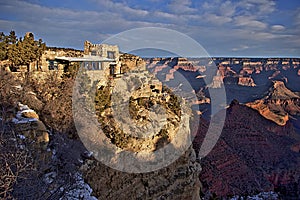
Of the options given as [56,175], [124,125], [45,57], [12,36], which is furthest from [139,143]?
Answer: [12,36]

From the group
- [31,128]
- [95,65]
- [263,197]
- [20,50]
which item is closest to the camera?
[31,128]

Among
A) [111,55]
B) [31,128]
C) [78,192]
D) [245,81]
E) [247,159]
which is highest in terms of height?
[111,55]

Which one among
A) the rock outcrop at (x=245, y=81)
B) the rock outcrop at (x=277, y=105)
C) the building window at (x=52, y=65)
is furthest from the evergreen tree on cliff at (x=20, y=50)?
the rock outcrop at (x=245, y=81)

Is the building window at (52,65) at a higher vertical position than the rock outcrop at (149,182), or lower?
higher

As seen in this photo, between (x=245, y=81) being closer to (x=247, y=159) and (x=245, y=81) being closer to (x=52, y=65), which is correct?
(x=247, y=159)

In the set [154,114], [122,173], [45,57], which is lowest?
[122,173]

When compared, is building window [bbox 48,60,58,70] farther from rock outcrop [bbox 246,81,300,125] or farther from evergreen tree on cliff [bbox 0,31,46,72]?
rock outcrop [bbox 246,81,300,125]

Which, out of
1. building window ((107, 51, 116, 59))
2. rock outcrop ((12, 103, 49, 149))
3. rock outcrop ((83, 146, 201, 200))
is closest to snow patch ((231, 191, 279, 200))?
rock outcrop ((83, 146, 201, 200))

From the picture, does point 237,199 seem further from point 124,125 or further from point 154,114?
point 124,125

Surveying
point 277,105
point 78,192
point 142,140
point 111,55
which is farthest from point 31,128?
point 277,105

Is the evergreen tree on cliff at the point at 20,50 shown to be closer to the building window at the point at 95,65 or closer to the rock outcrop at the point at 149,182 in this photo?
the building window at the point at 95,65

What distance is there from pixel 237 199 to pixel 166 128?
331 inches

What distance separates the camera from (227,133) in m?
24.0

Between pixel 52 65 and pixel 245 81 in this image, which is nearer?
pixel 52 65
